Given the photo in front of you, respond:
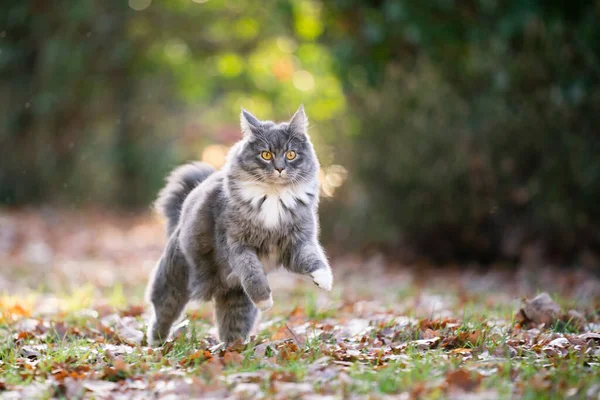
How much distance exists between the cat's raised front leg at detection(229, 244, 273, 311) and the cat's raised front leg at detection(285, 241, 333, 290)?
0.71ft

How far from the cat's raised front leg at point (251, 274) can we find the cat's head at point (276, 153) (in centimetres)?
44

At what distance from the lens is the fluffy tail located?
17.3 ft

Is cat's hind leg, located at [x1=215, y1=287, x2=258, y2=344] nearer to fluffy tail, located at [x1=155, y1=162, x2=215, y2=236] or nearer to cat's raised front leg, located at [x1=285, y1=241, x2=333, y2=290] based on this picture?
cat's raised front leg, located at [x1=285, y1=241, x2=333, y2=290]

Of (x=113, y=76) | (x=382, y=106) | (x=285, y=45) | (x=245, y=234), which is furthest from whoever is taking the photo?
(x=113, y=76)

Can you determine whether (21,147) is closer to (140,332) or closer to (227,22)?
(227,22)

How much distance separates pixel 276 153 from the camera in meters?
4.46

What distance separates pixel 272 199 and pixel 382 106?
271 inches

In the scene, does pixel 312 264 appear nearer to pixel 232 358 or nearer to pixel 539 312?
pixel 232 358

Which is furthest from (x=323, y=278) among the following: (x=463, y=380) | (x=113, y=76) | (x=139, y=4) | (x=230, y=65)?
(x=113, y=76)

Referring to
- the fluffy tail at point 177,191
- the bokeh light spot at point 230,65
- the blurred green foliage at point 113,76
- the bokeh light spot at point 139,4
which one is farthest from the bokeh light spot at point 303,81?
the fluffy tail at point 177,191

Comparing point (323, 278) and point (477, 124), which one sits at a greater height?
point (477, 124)

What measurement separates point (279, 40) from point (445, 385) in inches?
657

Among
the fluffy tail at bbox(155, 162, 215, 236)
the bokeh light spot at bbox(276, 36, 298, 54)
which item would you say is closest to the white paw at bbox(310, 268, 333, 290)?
the fluffy tail at bbox(155, 162, 215, 236)

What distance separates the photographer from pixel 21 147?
18.6 meters
